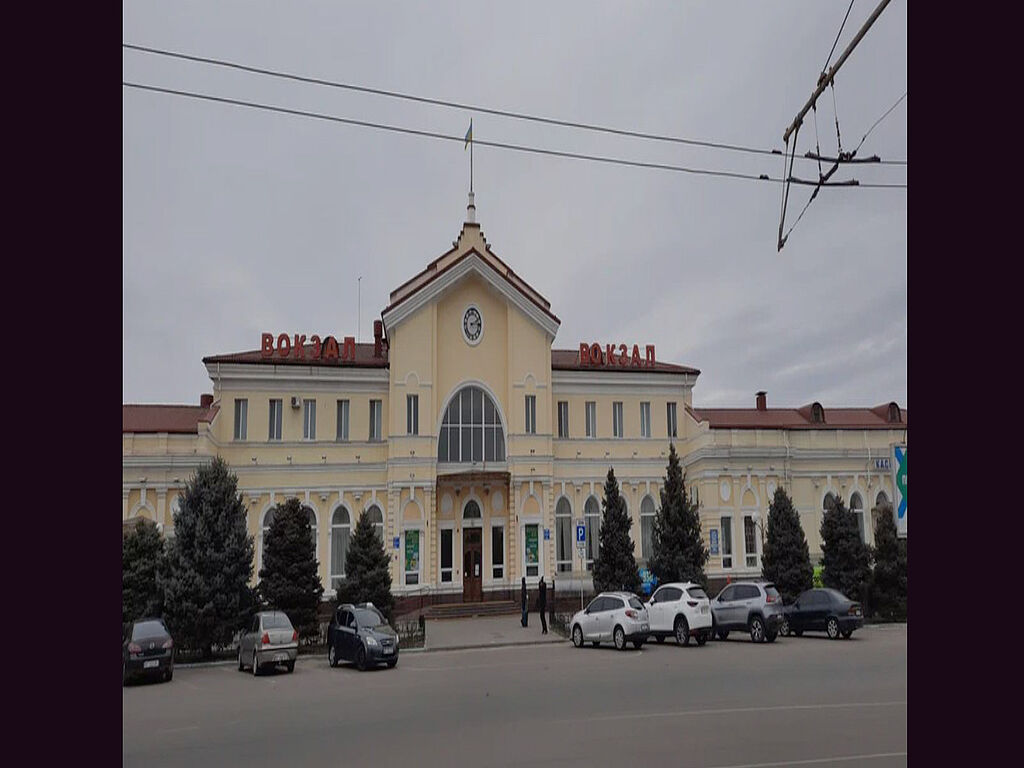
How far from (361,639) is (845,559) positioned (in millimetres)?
19208

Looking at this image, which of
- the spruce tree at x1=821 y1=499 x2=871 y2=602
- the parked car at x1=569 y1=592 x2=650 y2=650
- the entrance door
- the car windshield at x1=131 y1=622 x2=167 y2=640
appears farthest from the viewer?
the entrance door

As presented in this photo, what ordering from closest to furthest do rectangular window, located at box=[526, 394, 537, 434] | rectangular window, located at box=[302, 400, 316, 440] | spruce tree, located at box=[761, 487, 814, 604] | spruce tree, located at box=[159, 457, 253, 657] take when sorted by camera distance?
spruce tree, located at box=[159, 457, 253, 657]
spruce tree, located at box=[761, 487, 814, 604]
rectangular window, located at box=[302, 400, 316, 440]
rectangular window, located at box=[526, 394, 537, 434]

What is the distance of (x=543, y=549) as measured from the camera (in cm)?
3462

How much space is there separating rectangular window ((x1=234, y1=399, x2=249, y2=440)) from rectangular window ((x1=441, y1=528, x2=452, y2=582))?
9.76 metres

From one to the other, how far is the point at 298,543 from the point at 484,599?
1138 centimetres

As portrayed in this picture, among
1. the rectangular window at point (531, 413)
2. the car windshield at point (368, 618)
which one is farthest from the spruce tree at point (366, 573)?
the rectangular window at point (531, 413)

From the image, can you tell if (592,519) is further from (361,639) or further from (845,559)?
(361,639)

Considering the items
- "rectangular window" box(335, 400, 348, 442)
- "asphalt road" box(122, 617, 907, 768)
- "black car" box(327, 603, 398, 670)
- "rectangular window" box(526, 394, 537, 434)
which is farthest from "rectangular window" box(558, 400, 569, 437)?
"asphalt road" box(122, 617, 907, 768)

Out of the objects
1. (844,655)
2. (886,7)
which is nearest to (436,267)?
(844,655)

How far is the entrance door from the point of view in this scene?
33.3 m

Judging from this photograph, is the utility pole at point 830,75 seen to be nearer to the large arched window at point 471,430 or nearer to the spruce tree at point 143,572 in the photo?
the spruce tree at point 143,572

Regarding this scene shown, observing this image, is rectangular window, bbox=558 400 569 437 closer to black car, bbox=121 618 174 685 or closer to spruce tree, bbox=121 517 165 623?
spruce tree, bbox=121 517 165 623

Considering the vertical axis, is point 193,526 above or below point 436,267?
below

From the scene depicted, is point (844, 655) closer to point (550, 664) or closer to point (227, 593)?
point (550, 664)
